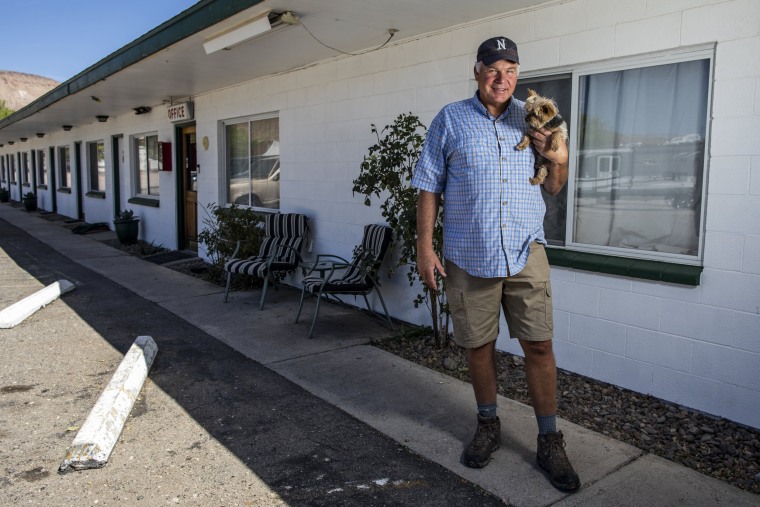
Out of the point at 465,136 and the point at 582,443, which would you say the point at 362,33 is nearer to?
the point at 465,136

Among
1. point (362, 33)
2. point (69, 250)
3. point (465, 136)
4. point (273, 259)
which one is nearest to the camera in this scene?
point (465, 136)

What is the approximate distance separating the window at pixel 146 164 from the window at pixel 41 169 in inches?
423

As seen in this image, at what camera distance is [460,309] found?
3211 mm

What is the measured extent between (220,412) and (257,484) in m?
1.00

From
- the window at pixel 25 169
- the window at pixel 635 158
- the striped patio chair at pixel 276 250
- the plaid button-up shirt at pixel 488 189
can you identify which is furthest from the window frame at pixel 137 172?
the window at pixel 25 169

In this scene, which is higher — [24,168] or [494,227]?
[24,168]

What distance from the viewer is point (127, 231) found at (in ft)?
39.1

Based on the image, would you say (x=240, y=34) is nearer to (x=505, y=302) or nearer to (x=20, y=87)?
(x=505, y=302)

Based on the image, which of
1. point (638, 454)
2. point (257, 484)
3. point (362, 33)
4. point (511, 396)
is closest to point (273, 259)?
point (362, 33)

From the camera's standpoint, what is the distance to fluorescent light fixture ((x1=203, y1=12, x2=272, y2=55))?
17.1 ft

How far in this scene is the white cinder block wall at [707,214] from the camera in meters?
3.62

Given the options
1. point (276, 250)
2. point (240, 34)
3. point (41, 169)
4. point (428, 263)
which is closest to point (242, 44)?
point (240, 34)

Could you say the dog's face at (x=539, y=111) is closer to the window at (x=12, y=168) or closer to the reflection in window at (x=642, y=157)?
the reflection in window at (x=642, y=157)

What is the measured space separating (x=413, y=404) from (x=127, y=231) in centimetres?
934
